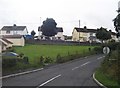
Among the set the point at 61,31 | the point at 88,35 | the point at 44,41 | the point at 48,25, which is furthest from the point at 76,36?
the point at 44,41

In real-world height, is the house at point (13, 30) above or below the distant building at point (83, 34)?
above

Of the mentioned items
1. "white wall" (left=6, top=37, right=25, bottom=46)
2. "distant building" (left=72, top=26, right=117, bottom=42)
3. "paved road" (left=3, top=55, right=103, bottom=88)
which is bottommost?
"paved road" (left=3, top=55, right=103, bottom=88)

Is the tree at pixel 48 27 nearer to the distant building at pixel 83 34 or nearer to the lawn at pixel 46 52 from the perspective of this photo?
the distant building at pixel 83 34

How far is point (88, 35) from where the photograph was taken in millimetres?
146875

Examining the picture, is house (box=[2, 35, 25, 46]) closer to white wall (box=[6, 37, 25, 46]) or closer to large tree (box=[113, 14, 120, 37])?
white wall (box=[6, 37, 25, 46])

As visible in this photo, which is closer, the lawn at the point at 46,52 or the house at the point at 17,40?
the lawn at the point at 46,52

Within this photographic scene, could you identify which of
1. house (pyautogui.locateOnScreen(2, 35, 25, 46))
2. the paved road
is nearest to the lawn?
house (pyautogui.locateOnScreen(2, 35, 25, 46))

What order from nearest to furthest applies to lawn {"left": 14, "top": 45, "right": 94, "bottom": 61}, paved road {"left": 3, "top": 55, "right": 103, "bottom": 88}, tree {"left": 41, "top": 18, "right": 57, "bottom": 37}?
paved road {"left": 3, "top": 55, "right": 103, "bottom": 88}
lawn {"left": 14, "top": 45, "right": 94, "bottom": 61}
tree {"left": 41, "top": 18, "right": 57, "bottom": 37}

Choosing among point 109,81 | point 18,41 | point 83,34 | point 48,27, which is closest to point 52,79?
point 109,81

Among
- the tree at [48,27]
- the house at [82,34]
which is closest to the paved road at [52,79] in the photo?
the tree at [48,27]

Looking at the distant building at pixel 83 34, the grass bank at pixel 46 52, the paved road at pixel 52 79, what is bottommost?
the paved road at pixel 52 79

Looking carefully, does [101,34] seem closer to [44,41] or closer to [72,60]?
[44,41]

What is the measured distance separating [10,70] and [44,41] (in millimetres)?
64783

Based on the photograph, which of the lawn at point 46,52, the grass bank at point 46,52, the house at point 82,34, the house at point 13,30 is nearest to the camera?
the grass bank at point 46,52
